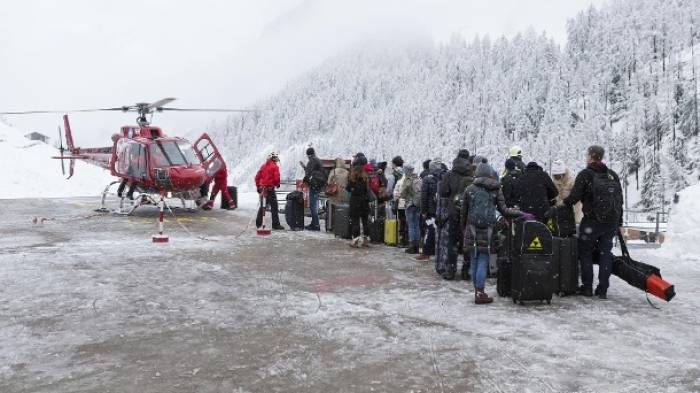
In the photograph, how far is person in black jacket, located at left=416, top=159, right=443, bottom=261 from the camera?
352 inches

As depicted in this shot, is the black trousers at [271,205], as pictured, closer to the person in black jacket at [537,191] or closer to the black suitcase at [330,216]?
the black suitcase at [330,216]

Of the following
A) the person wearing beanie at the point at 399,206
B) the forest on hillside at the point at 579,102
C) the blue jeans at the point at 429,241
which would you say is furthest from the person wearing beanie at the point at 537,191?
the forest on hillside at the point at 579,102

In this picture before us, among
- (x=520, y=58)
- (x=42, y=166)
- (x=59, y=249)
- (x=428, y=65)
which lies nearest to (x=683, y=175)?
(x=520, y=58)

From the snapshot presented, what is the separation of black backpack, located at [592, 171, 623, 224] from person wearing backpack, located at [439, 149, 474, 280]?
1.63 m

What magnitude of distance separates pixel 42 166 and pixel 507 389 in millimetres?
39090

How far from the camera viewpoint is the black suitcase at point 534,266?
6312 mm

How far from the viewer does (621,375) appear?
4250 mm

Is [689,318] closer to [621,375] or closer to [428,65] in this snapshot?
[621,375]

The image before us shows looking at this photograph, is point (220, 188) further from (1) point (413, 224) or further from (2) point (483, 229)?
(2) point (483, 229)

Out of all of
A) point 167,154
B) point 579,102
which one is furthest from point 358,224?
point 579,102

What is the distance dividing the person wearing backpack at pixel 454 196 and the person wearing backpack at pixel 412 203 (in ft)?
5.83

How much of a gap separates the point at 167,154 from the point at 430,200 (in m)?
9.96

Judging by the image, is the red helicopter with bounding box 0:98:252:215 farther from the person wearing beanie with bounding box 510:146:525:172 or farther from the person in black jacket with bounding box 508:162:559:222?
the person in black jacket with bounding box 508:162:559:222

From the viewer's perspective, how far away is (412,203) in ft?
32.3
